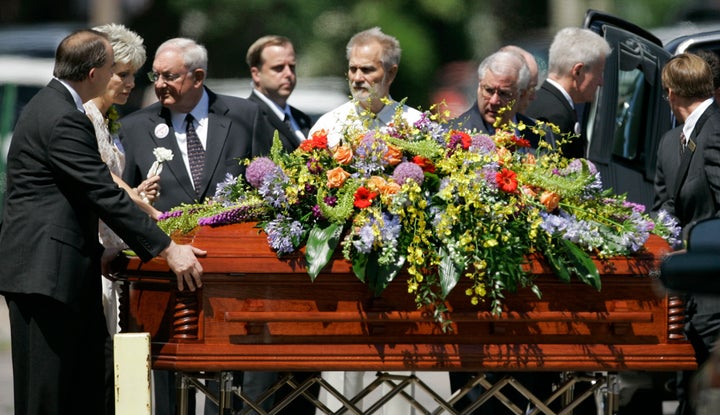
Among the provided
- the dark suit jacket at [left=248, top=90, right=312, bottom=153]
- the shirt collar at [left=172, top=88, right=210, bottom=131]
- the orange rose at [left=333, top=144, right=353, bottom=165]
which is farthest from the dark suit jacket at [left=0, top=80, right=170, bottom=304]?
the dark suit jacket at [left=248, top=90, right=312, bottom=153]

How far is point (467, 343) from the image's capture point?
5090 mm

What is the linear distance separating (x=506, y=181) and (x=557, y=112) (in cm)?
221

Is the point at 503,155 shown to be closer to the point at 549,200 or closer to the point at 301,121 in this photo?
the point at 549,200

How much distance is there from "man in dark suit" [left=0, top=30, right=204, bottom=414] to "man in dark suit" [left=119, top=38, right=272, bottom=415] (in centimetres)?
114

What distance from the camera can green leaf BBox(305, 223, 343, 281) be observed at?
493cm

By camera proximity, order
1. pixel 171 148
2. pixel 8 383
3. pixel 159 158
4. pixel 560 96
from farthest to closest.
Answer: pixel 8 383 → pixel 560 96 → pixel 171 148 → pixel 159 158

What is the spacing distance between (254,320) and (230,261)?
0.23 m

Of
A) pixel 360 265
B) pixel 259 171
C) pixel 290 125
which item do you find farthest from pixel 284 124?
pixel 360 265

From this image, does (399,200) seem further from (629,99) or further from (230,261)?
(629,99)

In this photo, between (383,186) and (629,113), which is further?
(629,113)

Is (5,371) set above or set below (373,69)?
below

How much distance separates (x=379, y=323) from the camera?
16.6 feet

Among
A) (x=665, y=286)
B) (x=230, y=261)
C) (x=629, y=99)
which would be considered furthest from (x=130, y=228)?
(x=629, y=99)

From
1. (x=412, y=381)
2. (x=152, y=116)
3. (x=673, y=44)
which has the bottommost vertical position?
(x=412, y=381)
